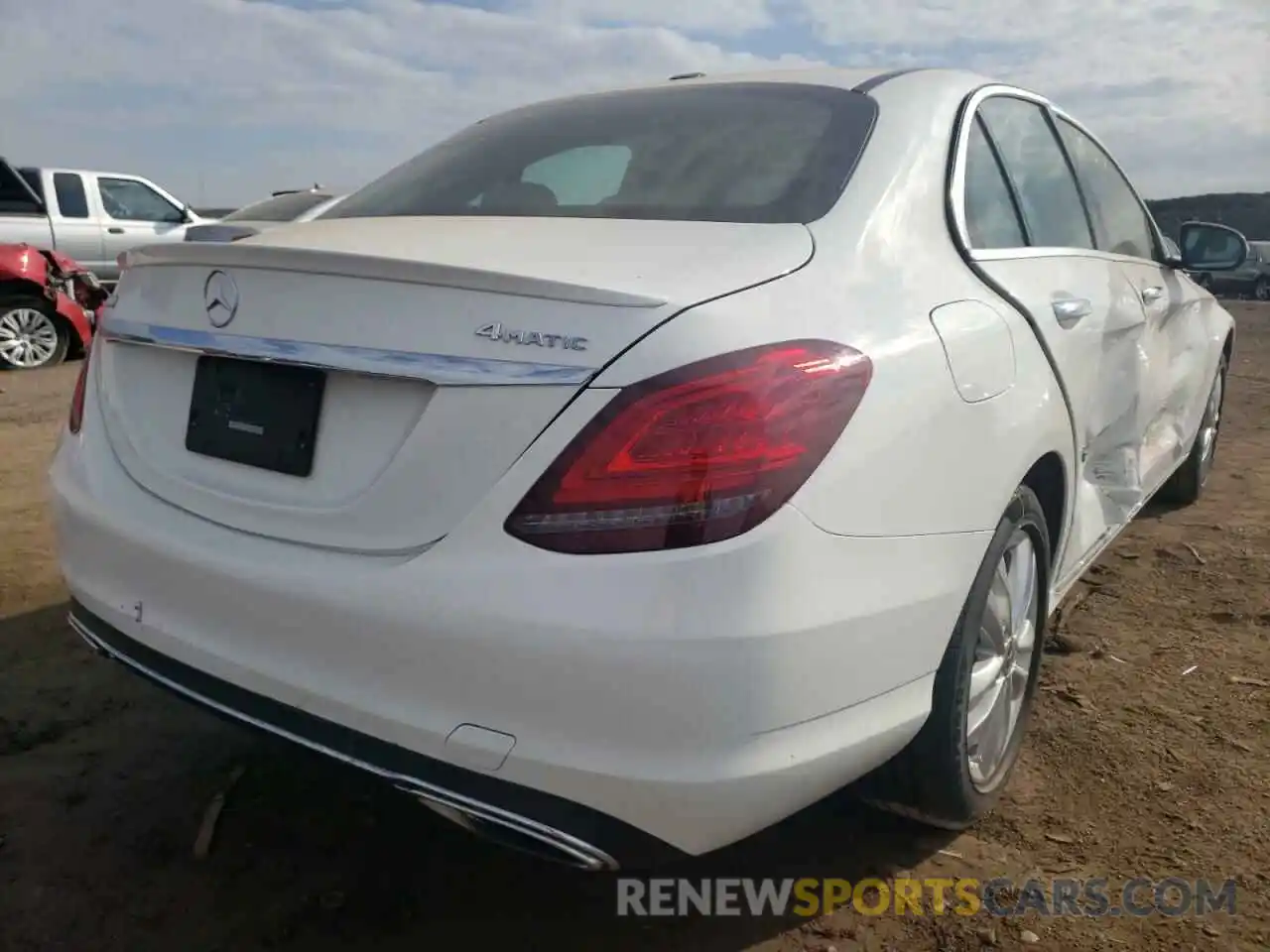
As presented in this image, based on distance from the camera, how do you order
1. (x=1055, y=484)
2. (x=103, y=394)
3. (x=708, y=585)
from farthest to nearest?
(x=1055, y=484), (x=103, y=394), (x=708, y=585)

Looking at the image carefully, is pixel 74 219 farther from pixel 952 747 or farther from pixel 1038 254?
pixel 952 747

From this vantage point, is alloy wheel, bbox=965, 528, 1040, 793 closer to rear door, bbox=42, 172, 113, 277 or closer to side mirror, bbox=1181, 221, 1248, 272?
side mirror, bbox=1181, 221, 1248, 272

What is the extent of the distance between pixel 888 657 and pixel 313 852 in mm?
1259

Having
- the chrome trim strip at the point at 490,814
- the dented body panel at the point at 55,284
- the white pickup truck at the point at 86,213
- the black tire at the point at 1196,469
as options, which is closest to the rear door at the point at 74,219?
the white pickup truck at the point at 86,213

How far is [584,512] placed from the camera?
1.50 meters

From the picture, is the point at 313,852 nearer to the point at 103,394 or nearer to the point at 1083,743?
the point at 103,394

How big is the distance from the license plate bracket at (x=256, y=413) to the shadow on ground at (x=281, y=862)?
46 cm

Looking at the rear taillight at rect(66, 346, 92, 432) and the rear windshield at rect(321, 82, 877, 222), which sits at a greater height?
the rear windshield at rect(321, 82, 877, 222)

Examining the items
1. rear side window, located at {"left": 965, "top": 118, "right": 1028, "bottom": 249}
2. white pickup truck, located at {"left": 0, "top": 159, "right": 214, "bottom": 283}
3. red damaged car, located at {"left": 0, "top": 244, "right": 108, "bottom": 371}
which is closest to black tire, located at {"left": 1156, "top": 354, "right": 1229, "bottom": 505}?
rear side window, located at {"left": 965, "top": 118, "right": 1028, "bottom": 249}

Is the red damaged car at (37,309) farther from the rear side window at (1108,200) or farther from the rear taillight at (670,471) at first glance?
the rear taillight at (670,471)

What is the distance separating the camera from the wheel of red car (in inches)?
361

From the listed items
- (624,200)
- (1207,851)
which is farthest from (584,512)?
(1207,851)

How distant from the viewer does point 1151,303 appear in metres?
3.36

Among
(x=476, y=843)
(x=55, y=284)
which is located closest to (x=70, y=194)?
(x=55, y=284)
